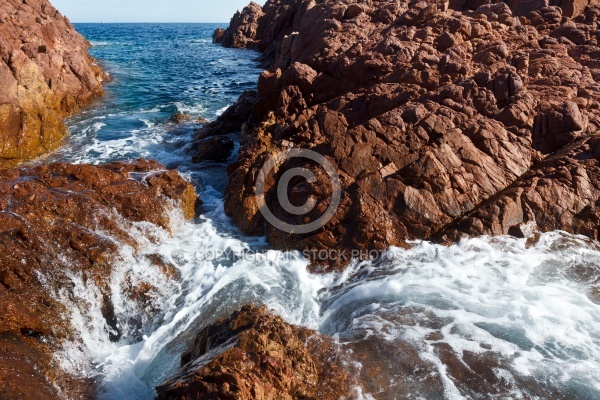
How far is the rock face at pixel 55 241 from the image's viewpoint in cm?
609

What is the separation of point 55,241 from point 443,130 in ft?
29.1

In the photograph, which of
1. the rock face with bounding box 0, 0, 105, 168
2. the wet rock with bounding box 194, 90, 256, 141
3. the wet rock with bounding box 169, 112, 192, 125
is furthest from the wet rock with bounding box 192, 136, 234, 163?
the rock face with bounding box 0, 0, 105, 168

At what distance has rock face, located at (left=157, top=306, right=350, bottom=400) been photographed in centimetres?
464

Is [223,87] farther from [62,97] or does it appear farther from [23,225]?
[23,225]

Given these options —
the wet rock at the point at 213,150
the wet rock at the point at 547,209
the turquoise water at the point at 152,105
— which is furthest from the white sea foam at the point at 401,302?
the wet rock at the point at 213,150

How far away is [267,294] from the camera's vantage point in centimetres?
833

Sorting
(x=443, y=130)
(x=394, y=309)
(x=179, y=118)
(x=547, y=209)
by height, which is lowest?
(x=394, y=309)

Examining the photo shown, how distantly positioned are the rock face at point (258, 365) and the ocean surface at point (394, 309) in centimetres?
44

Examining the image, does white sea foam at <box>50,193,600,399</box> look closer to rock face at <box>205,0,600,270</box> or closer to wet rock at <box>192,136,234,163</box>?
rock face at <box>205,0,600,270</box>

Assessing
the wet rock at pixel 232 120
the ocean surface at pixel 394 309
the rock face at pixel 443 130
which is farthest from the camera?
the wet rock at pixel 232 120

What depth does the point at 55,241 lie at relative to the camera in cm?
791

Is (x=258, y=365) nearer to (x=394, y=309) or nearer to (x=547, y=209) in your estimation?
(x=394, y=309)

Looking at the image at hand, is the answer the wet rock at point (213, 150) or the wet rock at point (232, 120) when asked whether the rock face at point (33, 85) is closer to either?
the wet rock at point (232, 120)

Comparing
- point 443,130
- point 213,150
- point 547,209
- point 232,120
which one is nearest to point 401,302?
point 547,209
